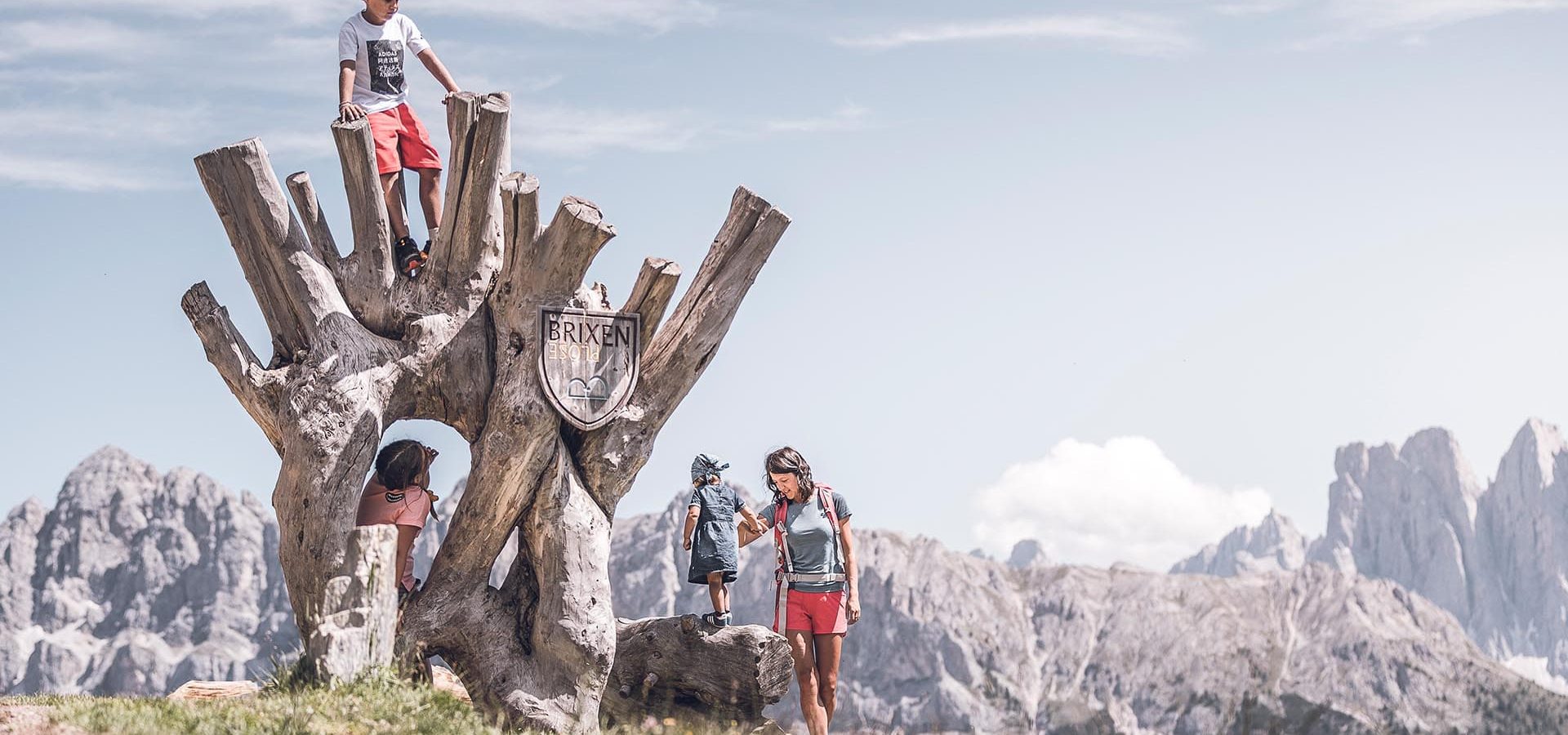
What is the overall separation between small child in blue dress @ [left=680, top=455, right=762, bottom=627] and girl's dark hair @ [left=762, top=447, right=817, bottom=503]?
3.98ft

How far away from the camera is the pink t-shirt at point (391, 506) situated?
14250mm

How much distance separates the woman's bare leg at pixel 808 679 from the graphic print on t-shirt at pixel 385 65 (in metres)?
6.98

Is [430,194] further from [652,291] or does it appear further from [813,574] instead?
[813,574]

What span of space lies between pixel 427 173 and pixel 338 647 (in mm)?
5230

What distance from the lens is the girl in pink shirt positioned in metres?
14.3

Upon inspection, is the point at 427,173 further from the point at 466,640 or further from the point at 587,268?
the point at 466,640

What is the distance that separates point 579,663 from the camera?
46.8 ft

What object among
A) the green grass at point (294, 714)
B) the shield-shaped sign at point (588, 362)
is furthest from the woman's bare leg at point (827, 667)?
the shield-shaped sign at point (588, 362)

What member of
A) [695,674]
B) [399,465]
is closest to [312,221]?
[399,465]

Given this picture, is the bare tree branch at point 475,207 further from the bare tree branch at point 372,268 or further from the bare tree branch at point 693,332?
the bare tree branch at point 693,332

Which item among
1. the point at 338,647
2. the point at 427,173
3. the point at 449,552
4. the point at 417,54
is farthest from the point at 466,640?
the point at 417,54

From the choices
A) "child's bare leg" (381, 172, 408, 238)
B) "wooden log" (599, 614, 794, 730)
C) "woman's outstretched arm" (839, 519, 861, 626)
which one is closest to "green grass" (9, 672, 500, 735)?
"wooden log" (599, 614, 794, 730)

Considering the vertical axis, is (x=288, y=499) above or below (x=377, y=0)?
below

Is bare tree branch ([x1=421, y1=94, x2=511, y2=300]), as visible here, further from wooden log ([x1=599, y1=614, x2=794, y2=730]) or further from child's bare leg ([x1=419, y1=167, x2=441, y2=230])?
wooden log ([x1=599, y1=614, x2=794, y2=730])
